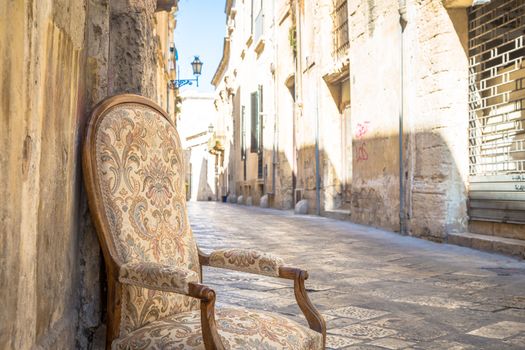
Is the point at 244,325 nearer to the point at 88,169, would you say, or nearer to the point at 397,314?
the point at 88,169

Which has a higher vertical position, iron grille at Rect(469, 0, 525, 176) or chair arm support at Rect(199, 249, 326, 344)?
iron grille at Rect(469, 0, 525, 176)

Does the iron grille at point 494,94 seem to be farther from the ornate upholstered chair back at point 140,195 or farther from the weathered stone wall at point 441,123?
the ornate upholstered chair back at point 140,195

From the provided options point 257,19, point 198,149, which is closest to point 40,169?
point 257,19

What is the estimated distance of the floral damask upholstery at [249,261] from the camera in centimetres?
199

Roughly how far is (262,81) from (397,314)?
53.4 ft

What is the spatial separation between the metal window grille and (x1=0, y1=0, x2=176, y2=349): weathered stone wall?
30.4 feet

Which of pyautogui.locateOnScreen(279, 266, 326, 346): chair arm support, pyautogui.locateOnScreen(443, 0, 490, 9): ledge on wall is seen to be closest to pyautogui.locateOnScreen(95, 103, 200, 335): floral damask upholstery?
pyautogui.locateOnScreen(279, 266, 326, 346): chair arm support

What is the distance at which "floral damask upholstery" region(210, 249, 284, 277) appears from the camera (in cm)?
199

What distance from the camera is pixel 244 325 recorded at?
1.72m

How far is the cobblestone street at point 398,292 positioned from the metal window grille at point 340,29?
5512mm

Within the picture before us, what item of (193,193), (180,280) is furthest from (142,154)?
(193,193)

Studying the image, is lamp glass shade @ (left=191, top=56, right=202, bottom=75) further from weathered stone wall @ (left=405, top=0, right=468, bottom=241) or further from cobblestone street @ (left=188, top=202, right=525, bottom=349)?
cobblestone street @ (left=188, top=202, right=525, bottom=349)

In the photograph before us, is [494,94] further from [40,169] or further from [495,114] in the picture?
[40,169]

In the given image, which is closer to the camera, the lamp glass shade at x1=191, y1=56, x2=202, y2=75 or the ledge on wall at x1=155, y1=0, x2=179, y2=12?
the ledge on wall at x1=155, y1=0, x2=179, y2=12
